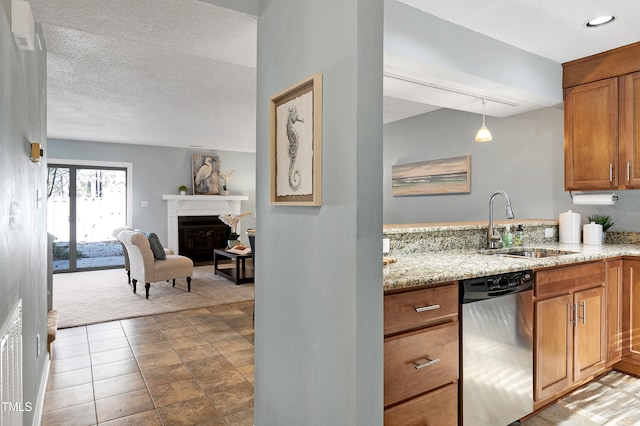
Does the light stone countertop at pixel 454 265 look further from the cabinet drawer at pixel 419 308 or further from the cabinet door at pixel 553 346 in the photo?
the cabinet door at pixel 553 346

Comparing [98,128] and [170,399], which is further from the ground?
[98,128]

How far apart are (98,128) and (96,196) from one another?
190 cm

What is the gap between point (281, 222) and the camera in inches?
75.4

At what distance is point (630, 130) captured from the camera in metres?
3.16

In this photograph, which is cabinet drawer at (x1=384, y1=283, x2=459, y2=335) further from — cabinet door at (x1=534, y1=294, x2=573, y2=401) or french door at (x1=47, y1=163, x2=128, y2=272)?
french door at (x1=47, y1=163, x2=128, y2=272)

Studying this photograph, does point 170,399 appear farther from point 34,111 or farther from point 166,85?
point 166,85

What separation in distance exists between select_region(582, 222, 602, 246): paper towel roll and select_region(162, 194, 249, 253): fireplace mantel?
6.80 metres

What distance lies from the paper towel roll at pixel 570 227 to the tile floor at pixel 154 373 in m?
3.04

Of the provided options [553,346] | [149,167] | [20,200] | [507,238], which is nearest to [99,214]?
[149,167]

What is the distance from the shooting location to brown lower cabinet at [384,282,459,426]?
5.44 feet

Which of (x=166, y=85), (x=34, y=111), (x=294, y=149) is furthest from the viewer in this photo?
(x=166, y=85)

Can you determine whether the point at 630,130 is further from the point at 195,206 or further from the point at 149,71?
the point at 195,206

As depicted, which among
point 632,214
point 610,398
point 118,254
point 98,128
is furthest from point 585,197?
point 118,254

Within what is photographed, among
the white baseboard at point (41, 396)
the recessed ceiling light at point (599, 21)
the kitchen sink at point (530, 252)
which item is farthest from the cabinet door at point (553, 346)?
the white baseboard at point (41, 396)
